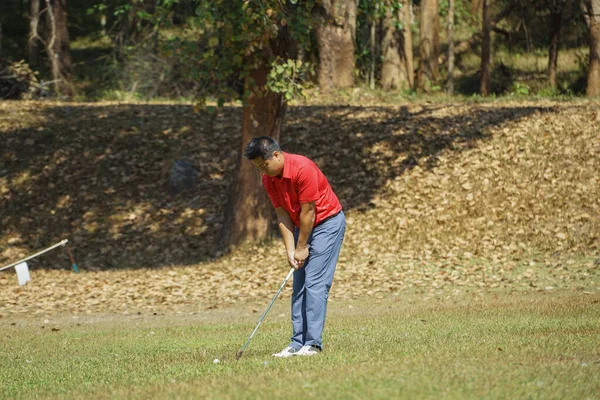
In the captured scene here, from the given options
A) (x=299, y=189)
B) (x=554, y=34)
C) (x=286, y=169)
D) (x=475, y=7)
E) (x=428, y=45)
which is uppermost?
(x=475, y=7)

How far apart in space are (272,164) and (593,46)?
60.4 feet

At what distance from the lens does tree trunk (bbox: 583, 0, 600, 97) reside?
932 inches

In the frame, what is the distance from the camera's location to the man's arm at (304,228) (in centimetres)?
759

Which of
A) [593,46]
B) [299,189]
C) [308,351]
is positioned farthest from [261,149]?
[593,46]

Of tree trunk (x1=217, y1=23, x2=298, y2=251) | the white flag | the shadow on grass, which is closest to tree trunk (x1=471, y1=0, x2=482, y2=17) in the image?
the shadow on grass

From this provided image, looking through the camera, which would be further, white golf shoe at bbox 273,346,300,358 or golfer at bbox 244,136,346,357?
white golf shoe at bbox 273,346,300,358

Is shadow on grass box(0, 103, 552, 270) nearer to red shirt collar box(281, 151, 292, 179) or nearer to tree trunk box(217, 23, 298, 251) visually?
tree trunk box(217, 23, 298, 251)

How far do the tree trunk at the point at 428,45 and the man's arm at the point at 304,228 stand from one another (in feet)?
69.0

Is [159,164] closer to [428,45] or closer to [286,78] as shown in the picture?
[286,78]

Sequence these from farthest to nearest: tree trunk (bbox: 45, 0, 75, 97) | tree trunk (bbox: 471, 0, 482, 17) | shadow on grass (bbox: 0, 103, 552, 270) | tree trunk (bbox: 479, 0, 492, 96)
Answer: tree trunk (bbox: 471, 0, 482, 17), tree trunk (bbox: 45, 0, 75, 97), tree trunk (bbox: 479, 0, 492, 96), shadow on grass (bbox: 0, 103, 552, 270)

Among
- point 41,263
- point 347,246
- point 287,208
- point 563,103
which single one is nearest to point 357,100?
point 563,103

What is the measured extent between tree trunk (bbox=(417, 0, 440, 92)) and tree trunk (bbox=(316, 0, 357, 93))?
3.19 metres

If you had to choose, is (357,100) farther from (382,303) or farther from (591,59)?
(382,303)

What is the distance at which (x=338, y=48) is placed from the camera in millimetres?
25781
